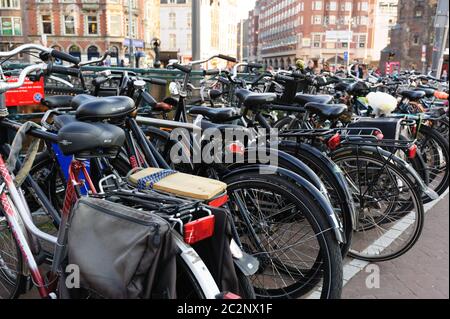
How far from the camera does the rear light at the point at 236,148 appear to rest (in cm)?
277

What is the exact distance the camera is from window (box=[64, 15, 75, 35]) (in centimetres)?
5016

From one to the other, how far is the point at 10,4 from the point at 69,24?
7.63 metres

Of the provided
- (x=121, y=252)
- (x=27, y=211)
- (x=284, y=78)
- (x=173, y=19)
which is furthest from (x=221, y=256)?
(x=173, y=19)

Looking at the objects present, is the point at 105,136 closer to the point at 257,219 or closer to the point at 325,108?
the point at 257,219

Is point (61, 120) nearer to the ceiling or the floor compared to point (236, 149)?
nearer to the ceiling

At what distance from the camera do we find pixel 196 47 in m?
6.62

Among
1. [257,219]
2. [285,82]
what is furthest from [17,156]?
[285,82]

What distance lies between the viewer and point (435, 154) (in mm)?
5195

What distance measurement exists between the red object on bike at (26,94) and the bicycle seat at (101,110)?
2043 mm

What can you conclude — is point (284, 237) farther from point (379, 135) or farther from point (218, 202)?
point (379, 135)

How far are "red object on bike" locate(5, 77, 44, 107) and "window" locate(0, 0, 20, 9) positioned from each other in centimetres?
5477

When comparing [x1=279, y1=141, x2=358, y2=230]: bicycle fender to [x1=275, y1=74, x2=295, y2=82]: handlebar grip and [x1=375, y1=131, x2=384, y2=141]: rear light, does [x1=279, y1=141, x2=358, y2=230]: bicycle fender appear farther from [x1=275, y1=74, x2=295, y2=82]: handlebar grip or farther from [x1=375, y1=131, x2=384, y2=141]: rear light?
[x1=275, y1=74, x2=295, y2=82]: handlebar grip

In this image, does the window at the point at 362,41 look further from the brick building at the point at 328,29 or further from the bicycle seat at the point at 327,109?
the bicycle seat at the point at 327,109

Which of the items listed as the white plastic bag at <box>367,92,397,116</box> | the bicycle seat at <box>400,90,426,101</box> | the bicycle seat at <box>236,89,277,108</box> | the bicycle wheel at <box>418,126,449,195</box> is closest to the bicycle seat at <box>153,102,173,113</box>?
the bicycle seat at <box>236,89,277,108</box>
